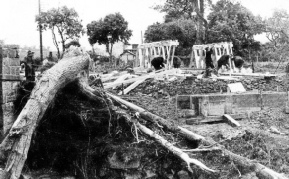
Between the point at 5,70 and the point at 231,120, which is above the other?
the point at 5,70

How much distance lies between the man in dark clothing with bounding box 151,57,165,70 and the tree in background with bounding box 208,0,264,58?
1134 cm

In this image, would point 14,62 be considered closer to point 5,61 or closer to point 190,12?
point 5,61

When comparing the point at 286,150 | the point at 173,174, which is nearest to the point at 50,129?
A: the point at 173,174

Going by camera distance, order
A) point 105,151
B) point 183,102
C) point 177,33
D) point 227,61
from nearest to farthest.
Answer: point 105,151
point 183,102
point 227,61
point 177,33

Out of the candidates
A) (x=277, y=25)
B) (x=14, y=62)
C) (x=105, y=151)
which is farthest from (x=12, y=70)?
(x=277, y=25)

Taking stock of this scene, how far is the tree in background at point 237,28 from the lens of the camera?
24.5 metres

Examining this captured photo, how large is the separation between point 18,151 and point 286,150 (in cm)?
519

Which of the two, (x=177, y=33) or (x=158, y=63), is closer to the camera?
(x=158, y=63)

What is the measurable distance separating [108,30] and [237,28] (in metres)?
9.42

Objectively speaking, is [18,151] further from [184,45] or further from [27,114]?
[184,45]

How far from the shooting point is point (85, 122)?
6.50 m

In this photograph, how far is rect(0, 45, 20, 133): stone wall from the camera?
6.30m

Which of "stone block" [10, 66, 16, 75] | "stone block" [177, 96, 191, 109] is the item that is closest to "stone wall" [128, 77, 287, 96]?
"stone block" [177, 96, 191, 109]

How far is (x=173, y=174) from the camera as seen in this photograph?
247 inches
